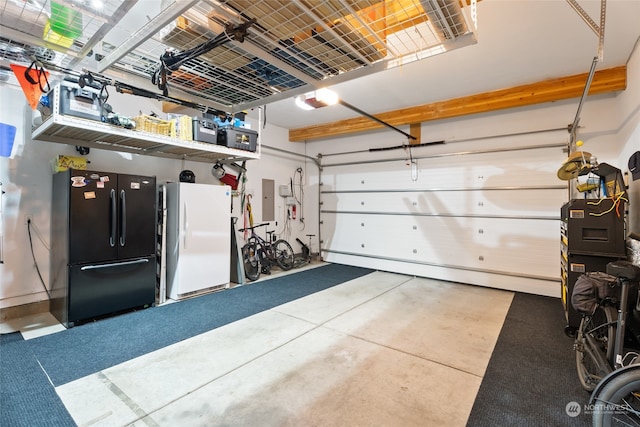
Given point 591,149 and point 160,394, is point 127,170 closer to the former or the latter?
point 160,394

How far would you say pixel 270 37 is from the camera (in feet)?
5.58

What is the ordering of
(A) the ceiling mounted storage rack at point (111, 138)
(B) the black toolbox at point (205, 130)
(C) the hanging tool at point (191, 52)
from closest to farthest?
(C) the hanging tool at point (191, 52), (A) the ceiling mounted storage rack at point (111, 138), (B) the black toolbox at point (205, 130)

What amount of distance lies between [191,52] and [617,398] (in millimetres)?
3174

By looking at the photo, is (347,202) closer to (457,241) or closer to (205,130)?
(457,241)

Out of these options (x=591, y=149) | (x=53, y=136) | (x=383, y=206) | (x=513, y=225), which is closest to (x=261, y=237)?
(x=383, y=206)

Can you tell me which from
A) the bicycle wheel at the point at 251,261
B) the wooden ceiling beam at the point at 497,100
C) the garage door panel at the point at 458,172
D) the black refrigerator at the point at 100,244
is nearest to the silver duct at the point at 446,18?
the wooden ceiling beam at the point at 497,100

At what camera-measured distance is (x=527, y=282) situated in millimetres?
4859

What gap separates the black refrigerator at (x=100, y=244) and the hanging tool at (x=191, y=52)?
214 cm

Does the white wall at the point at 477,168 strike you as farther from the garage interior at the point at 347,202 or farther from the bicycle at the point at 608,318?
the bicycle at the point at 608,318

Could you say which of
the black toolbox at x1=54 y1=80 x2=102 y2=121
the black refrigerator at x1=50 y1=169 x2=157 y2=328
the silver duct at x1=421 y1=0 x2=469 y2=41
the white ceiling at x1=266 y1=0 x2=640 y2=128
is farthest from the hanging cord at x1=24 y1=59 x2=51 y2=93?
the white ceiling at x1=266 y1=0 x2=640 y2=128

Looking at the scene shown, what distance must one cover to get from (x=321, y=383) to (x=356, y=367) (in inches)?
15.3

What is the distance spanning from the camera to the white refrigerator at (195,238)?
14.3 ft

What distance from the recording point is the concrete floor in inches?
76.2

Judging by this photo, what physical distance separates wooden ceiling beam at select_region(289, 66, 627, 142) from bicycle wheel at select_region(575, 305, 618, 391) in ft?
11.1
